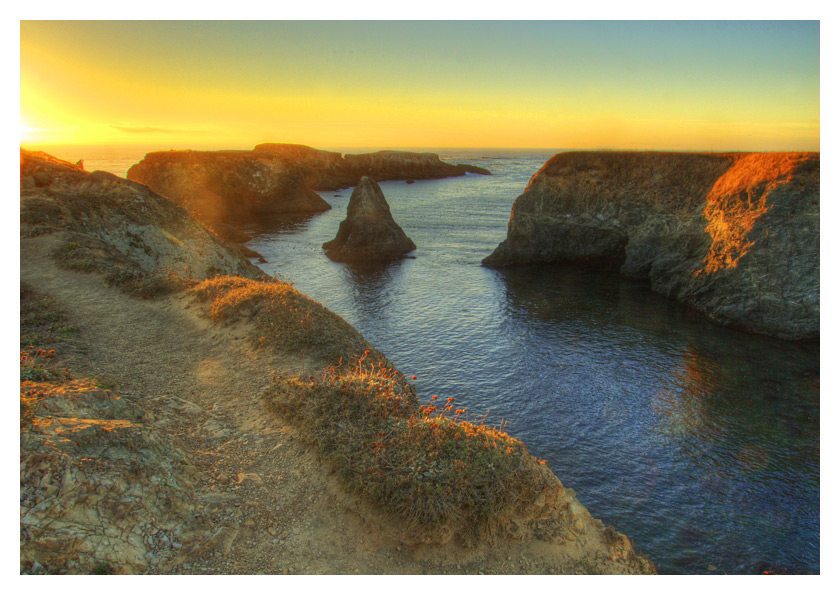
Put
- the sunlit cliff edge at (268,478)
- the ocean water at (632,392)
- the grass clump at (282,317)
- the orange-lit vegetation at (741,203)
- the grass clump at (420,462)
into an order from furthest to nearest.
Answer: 1. the orange-lit vegetation at (741,203)
2. the grass clump at (282,317)
3. the ocean water at (632,392)
4. the grass clump at (420,462)
5. the sunlit cliff edge at (268,478)

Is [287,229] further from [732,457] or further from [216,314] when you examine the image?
[732,457]

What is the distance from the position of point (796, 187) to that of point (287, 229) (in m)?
57.1

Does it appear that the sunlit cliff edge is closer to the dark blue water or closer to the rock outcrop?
the dark blue water

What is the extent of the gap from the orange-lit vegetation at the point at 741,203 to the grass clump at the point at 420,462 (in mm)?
30805

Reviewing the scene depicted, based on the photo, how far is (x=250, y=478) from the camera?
10359 millimetres

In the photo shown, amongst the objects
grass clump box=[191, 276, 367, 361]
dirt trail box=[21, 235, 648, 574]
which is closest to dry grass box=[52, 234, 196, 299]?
grass clump box=[191, 276, 367, 361]

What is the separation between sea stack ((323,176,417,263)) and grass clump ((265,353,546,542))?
38333 mm

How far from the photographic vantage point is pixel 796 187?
102 feet

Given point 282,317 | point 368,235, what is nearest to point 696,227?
point 368,235

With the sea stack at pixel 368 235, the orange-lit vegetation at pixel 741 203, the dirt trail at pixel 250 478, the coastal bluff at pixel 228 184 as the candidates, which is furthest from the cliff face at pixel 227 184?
the dirt trail at pixel 250 478

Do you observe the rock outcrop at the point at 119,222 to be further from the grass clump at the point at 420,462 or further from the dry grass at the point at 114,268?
the grass clump at the point at 420,462

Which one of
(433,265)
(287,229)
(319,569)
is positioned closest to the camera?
(319,569)

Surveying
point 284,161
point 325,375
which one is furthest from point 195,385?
point 284,161

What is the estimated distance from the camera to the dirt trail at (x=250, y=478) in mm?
8812
